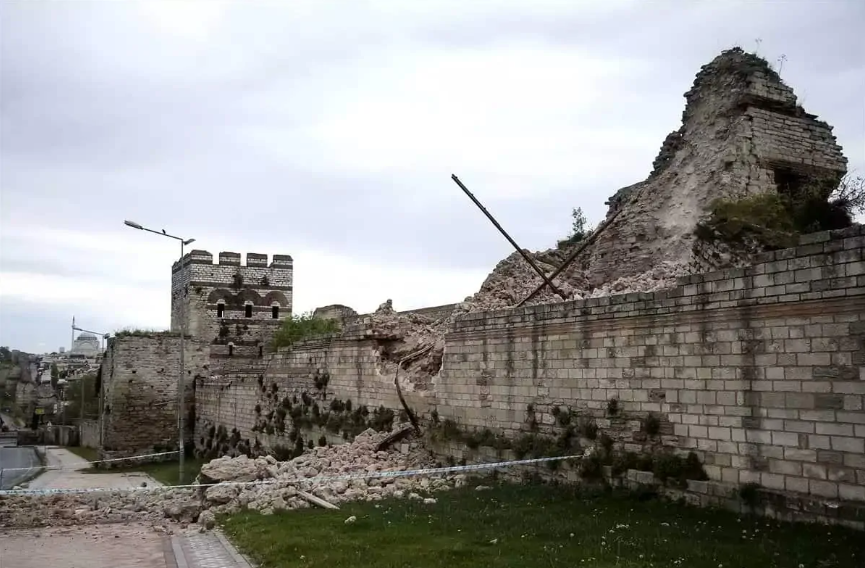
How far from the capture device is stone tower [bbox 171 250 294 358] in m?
42.5

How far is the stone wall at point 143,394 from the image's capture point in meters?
31.2

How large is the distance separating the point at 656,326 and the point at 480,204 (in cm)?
623

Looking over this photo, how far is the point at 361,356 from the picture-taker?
17.9 m

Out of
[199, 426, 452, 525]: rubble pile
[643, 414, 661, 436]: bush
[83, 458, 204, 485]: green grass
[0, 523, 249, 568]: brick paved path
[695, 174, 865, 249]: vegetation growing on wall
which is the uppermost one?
[695, 174, 865, 249]: vegetation growing on wall

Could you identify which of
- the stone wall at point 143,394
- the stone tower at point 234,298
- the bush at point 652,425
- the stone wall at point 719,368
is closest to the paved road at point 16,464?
the stone wall at point 143,394

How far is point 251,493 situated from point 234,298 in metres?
32.3

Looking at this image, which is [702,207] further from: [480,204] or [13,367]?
[13,367]

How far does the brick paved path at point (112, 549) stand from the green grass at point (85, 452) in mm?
24995

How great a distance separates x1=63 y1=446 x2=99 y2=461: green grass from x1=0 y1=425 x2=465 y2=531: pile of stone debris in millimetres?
21647

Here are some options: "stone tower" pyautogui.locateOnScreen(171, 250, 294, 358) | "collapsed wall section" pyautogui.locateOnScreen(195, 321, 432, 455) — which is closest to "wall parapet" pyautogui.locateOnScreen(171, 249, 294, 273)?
"stone tower" pyautogui.locateOnScreen(171, 250, 294, 358)

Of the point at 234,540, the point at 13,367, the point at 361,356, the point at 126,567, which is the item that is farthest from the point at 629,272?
the point at 13,367

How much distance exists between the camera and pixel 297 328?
42.3m

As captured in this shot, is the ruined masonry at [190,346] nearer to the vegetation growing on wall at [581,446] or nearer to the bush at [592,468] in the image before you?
the vegetation growing on wall at [581,446]

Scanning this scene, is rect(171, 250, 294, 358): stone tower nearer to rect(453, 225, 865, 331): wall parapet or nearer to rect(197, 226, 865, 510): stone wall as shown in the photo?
rect(197, 226, 865, 510): stone wall
